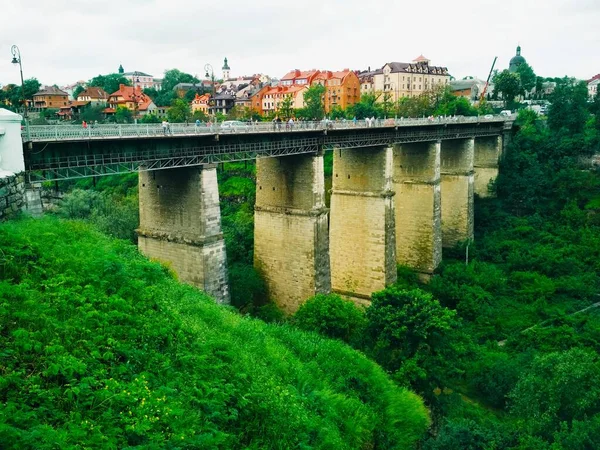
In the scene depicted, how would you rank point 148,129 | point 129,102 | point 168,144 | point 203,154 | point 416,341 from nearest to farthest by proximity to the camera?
point 148,129, point 416,341, point 168,144, point 203,154, point 129,102

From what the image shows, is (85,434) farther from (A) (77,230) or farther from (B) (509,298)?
(B) (509,298)

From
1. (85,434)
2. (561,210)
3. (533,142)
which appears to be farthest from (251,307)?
(533,142)

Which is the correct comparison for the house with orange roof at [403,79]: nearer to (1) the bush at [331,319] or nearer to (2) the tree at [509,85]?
(2) the tree at [509,85]

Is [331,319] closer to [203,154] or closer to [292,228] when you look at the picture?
[292,228]

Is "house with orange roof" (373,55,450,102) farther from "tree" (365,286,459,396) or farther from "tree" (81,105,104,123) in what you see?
"tree" (365,286,459,396)

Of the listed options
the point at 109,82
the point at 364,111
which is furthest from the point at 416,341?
the point at 109,82

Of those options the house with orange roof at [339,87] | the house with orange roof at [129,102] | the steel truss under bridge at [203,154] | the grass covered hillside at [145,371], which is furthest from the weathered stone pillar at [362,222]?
the house with orange roof at [129,102]
